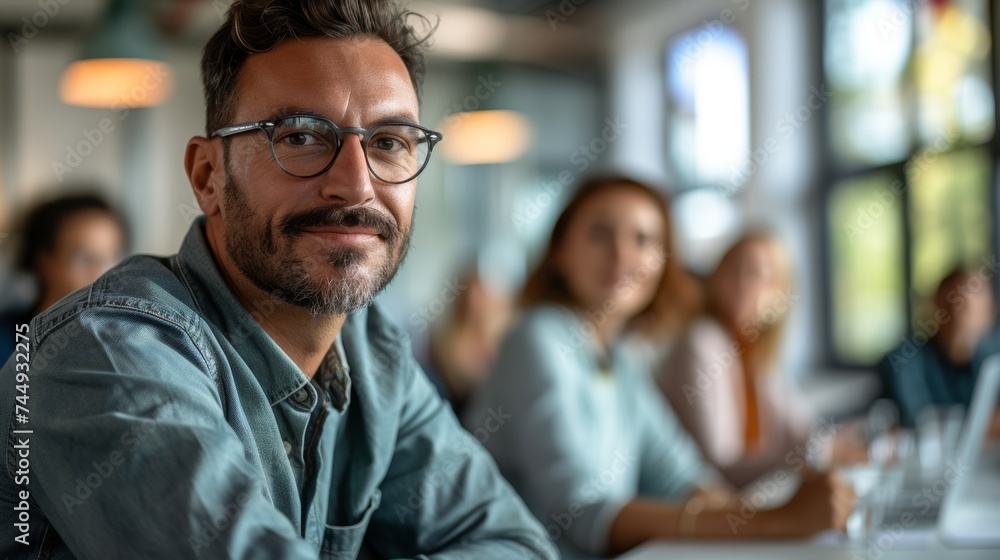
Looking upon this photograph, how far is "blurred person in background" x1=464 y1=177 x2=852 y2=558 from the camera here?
61.0 inches

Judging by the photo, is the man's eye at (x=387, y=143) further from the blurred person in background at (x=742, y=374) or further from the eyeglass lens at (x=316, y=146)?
the blurred person in background at (x=742, y=374)

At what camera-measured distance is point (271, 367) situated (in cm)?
107

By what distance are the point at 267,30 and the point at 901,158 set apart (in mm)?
4594

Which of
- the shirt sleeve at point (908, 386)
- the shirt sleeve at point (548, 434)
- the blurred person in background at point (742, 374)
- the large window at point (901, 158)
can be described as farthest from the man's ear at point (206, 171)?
the large window at point (901, 158)

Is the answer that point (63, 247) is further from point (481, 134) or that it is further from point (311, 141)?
point (481, 134)

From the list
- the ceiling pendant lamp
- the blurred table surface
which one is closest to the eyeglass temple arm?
the blurred table surface

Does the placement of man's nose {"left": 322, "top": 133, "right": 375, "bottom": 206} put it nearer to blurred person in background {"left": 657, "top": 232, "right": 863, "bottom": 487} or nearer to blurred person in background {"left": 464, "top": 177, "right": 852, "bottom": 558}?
blurred person in background {"left": 464, "top": 177, "right": 852, "bottom": 558}

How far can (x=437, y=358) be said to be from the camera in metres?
4.15

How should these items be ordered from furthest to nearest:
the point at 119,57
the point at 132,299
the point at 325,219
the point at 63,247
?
the point at 119,57, the point at 63,247, the point at 325,219, the point at 132,299

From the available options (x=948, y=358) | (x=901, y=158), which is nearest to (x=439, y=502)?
(x=948, y=358)

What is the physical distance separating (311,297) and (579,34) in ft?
22.1

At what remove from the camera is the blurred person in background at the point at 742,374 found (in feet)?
9.12

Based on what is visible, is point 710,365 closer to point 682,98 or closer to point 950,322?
point 950,322

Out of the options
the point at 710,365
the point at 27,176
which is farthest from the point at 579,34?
the point at 710,365
